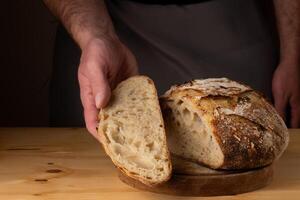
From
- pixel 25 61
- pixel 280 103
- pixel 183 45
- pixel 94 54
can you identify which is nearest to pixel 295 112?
pixel 280 103

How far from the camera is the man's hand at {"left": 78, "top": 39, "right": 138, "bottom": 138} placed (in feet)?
3.95

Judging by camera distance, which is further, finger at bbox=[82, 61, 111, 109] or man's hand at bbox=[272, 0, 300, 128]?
man's hand at bbox=[272, 0, 300, 128]

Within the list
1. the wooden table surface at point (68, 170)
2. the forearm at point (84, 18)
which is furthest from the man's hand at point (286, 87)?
the forearm at point (84, 18)

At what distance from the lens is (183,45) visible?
5.84 feet

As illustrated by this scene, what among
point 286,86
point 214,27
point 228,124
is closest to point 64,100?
point 214,27

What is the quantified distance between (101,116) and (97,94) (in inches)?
1.7

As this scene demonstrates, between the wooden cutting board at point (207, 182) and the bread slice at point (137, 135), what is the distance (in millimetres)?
34

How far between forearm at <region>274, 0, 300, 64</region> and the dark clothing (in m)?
0.07

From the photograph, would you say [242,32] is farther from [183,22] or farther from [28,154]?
[28,154]

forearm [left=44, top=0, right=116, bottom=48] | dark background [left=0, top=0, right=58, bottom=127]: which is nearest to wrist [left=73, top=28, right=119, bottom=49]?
forearm [left=44, top=0, right=116, bottom=48]

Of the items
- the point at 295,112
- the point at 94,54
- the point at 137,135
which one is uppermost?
the point at 94,54

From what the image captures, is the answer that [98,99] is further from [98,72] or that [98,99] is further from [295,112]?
[295,112]

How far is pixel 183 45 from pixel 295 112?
0.36 metres

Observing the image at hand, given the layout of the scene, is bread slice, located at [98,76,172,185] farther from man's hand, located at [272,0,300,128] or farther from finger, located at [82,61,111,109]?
man's hand, located at [272,0,300,128]
